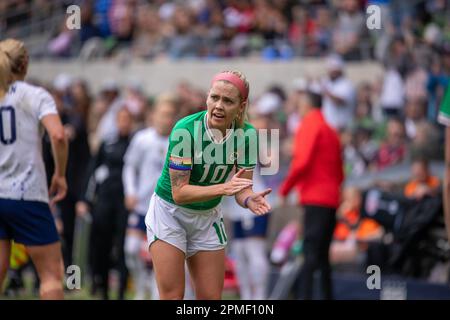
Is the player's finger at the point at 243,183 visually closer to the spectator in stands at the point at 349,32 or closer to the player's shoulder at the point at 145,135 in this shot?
the player's shoulder at the point at 145,135

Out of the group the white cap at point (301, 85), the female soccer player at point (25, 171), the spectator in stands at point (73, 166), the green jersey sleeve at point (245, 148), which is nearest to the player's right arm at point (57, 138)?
the female soccer player at point (25, 171)

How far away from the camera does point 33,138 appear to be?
8203 millimetres

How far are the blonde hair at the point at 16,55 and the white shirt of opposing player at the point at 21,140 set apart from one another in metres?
0.10

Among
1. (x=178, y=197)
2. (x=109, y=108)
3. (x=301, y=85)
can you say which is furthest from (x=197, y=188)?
(x=109, y=108)

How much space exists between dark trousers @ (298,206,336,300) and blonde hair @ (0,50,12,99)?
172 inches

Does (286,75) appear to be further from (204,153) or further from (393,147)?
(204,153)

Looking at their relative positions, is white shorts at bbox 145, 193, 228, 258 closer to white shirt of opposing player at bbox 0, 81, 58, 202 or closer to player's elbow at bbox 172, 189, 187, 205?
player's elbow at bbox 172, 189, 187, 205

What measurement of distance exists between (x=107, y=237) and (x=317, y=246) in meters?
2.42

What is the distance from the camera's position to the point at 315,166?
11547 mm

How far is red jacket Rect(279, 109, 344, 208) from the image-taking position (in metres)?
11.5

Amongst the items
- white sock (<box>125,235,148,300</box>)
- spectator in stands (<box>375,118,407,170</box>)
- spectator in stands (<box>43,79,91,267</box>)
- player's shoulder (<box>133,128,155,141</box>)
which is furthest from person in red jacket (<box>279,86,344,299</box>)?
spectator in stands (<box>43,79,91,267</box>)
